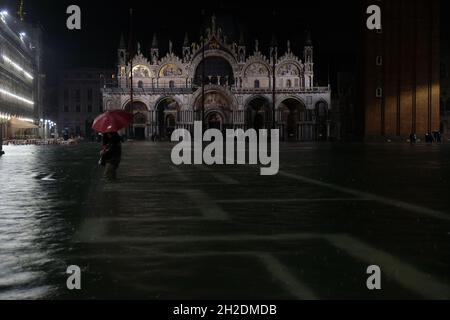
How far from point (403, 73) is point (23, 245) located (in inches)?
2670

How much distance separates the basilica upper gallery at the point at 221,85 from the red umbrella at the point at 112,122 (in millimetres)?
76879

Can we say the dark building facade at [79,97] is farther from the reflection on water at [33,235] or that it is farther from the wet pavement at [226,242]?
the wet pavement at [226,242]

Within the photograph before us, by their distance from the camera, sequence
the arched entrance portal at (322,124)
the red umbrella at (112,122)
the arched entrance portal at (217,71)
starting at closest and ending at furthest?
the red umbrella at (112,122)
the arched entrance portal at (217,71)
the arched entrance portal at (322,124)

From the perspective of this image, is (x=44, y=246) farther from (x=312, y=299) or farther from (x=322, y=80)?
(x=322, y=80)

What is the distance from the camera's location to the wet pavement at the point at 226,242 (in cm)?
528

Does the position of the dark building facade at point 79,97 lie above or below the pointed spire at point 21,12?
below

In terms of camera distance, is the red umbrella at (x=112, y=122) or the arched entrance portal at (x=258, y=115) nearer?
the red umbrella at (x=112, y=122)

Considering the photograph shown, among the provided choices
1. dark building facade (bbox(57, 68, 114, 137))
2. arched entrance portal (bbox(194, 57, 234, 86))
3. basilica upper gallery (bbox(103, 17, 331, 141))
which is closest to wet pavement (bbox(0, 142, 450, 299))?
basilica upper gallery (bbox(103, 17, 331, 141))

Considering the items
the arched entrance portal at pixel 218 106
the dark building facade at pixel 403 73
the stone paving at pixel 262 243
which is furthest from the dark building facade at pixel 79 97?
the stone paving at pixel 262 243

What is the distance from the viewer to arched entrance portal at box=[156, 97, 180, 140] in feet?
332

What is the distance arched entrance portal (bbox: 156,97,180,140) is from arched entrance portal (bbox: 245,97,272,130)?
35.5 ft

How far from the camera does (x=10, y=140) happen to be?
69000 millimetres
